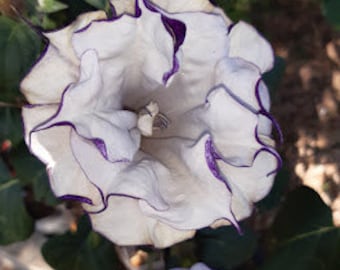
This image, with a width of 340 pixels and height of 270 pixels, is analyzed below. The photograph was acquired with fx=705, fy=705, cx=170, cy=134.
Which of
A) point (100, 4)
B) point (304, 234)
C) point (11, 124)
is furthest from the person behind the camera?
point (304, 234)

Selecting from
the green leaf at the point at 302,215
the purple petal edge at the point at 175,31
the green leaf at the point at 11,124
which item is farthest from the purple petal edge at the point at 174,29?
the green leaf at the point at 302,215

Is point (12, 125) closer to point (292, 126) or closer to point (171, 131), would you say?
point (171, 131)

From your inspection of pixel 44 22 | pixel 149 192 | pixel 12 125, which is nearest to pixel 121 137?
pixel 149 192

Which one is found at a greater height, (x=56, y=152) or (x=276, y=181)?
(x=56, y=152)

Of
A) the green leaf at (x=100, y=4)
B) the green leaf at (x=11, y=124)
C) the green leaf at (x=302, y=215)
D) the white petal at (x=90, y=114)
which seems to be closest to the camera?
the white petal at (x=90, y=114)

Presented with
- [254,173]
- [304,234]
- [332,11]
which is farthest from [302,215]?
[254,173]

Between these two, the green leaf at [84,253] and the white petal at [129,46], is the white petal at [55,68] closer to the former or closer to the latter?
the white petal at [129,46]

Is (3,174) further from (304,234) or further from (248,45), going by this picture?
(248,45)
